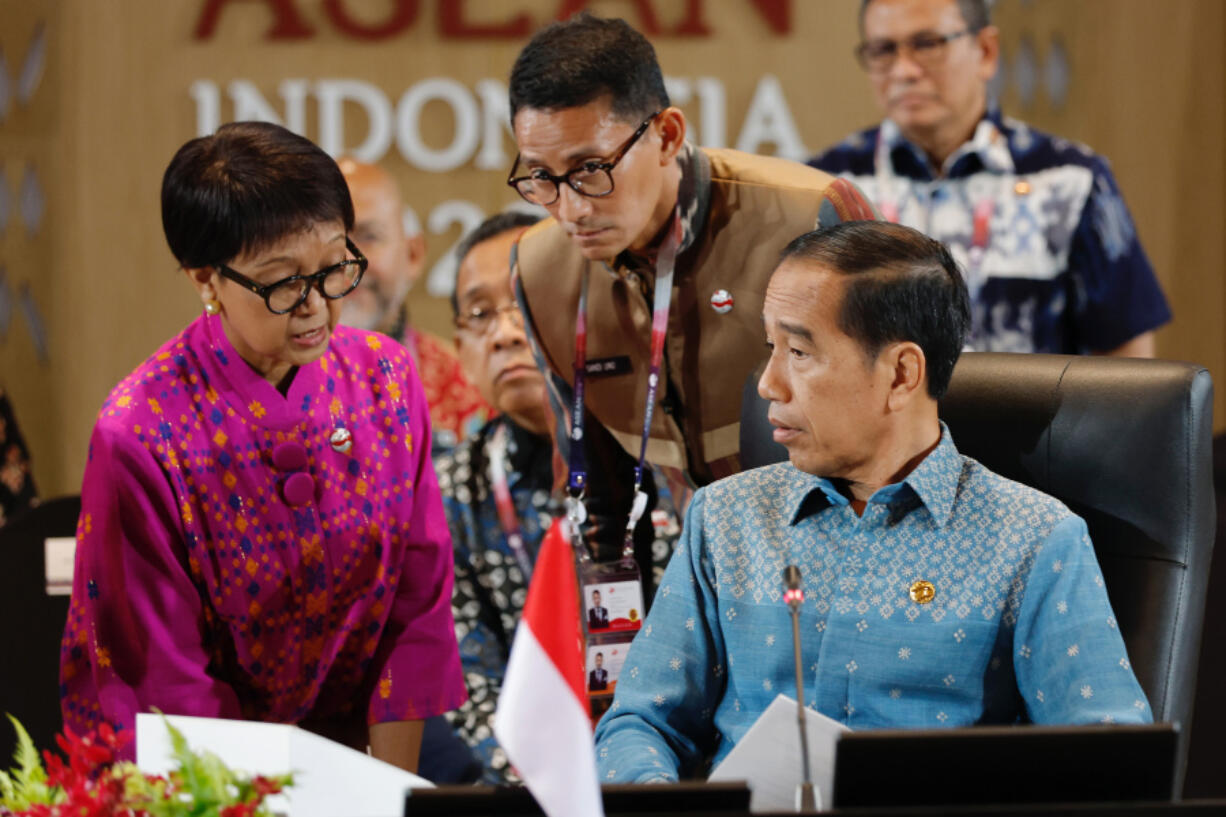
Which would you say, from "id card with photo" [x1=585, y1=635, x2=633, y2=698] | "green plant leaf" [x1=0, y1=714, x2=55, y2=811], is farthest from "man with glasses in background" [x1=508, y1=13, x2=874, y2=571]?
"green plant leaf" [x1=0, y1=714, x2=55, y2=811]

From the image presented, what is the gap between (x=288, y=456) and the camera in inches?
73.9

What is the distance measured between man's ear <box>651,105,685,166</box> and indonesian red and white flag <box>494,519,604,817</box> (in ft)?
3.90

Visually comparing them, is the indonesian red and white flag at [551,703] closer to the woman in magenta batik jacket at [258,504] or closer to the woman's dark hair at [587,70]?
the woman in magenta batik jacket at [258,504]

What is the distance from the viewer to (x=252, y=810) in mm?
1090

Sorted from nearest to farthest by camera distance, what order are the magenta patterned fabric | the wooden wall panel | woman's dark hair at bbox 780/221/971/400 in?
woman's dark hair at bbox 780/221/971/400 → the magenta patterned fabric → the wooden wall panel

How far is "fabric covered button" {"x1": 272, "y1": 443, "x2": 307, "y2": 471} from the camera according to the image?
1874 mm

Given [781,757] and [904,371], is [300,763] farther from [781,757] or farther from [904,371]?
[904,371]

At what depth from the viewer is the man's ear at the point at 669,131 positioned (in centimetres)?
222

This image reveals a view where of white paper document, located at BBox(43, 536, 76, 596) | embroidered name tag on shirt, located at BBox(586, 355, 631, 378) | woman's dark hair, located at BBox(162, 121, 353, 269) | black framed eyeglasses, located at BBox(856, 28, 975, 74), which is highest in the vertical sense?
black framed eyeglasses, located at BBox(856, 28, 975, 74)

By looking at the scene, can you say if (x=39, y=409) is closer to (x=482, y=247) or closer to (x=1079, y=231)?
(x=482, y=247)

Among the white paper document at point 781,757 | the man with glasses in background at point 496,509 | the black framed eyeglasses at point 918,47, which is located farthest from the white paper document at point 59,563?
the black framed eyeglasses at point 918,47

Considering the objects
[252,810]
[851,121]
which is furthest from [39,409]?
[252,810]

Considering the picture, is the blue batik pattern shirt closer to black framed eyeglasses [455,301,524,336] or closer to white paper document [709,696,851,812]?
white paper document [709,696,851,812]

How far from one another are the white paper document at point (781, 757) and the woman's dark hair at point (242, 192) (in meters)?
0.94
